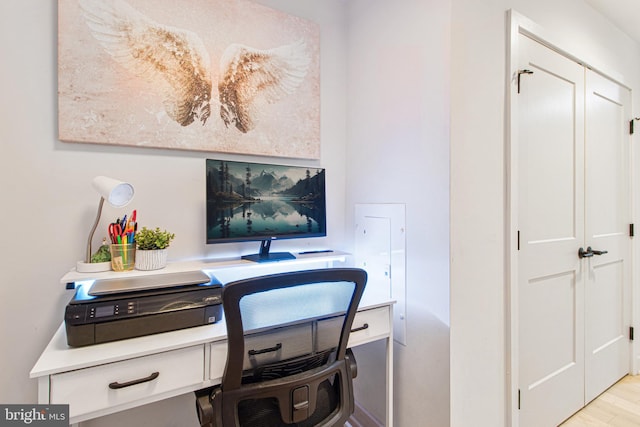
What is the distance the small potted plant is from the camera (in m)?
1.27

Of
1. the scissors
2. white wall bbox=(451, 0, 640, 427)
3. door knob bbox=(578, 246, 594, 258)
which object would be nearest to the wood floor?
white wall bbox=(451, 0, 640, 427)

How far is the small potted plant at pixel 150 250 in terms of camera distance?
1270 millimetres

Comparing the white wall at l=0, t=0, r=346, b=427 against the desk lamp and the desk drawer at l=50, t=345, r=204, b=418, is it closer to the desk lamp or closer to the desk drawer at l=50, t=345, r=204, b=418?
the desk lamp

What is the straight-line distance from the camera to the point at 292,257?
1.63m

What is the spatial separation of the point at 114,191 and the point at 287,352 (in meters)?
0.91

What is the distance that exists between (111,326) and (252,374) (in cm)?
51

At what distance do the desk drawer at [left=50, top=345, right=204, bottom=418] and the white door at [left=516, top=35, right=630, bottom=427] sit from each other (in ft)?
5.30

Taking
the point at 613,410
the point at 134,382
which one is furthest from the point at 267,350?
the point at 613,410

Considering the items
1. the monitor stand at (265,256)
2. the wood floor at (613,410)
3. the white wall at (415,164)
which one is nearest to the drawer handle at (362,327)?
the white wall at (415,164)

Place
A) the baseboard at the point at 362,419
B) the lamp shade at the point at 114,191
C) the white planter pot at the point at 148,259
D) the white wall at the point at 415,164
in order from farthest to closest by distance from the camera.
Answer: the baseboard at the point at 362,419, the white wall at the point at 415,164, the white planter pot at the point at 148,259, the lamp shade at the point at 114,191

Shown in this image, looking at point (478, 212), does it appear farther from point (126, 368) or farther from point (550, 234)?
point (126, 368)

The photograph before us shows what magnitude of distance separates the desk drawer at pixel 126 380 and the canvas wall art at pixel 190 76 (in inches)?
37.9

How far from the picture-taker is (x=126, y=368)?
95cm

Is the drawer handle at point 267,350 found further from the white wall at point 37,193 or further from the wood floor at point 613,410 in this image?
the wood floor at point 613,410
